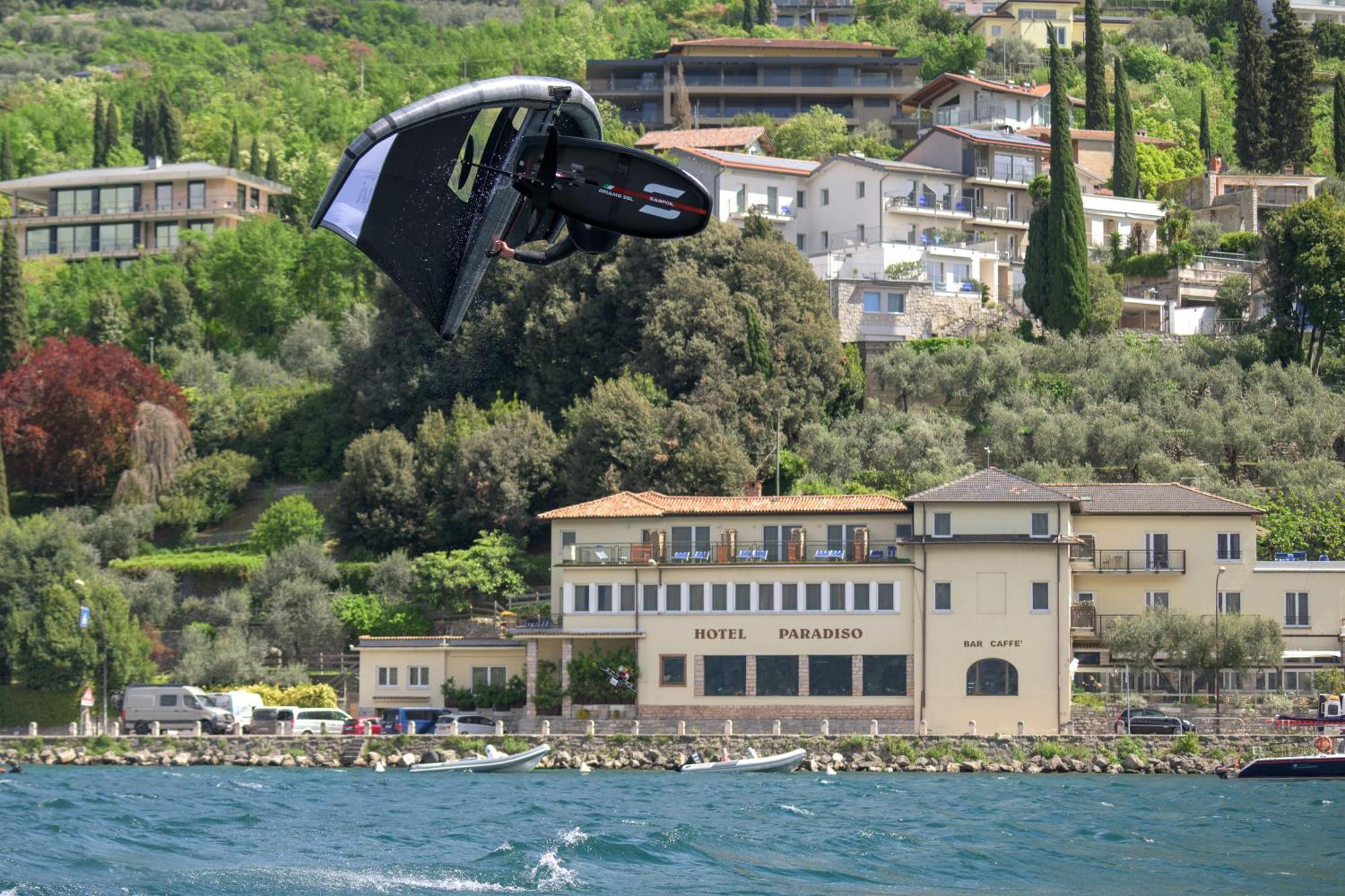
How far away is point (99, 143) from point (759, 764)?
83.5 metres

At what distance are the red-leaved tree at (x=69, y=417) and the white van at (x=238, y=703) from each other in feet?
64.9

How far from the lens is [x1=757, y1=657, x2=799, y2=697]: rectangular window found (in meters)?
59.6

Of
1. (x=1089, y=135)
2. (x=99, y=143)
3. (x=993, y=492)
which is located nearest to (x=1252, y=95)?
(x=1089, y=135)

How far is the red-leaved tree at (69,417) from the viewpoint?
79438 mm

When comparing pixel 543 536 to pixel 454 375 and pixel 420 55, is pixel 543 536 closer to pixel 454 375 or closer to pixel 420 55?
pixel 454 375

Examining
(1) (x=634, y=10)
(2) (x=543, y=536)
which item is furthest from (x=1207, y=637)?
(1) (x=634, y=10)

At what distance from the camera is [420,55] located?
159m

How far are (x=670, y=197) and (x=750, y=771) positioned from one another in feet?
131

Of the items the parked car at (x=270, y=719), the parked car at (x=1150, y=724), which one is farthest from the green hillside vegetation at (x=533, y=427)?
the parked car at (x=1150, y=724)

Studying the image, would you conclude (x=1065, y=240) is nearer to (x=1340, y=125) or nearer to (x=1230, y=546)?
(x=1230, y=546)

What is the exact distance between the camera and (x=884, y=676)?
59531 mm

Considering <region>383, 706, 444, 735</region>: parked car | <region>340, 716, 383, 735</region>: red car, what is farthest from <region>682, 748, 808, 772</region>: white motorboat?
<region>340, 716, 383, 735</region>: red car

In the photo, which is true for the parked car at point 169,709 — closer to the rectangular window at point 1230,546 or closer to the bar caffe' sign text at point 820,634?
the bar caffe' sign text at point 820,634

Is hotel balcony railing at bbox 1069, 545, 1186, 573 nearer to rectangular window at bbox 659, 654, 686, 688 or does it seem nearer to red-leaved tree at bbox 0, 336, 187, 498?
rectangular window at bbox 659, 654, 686, 688
